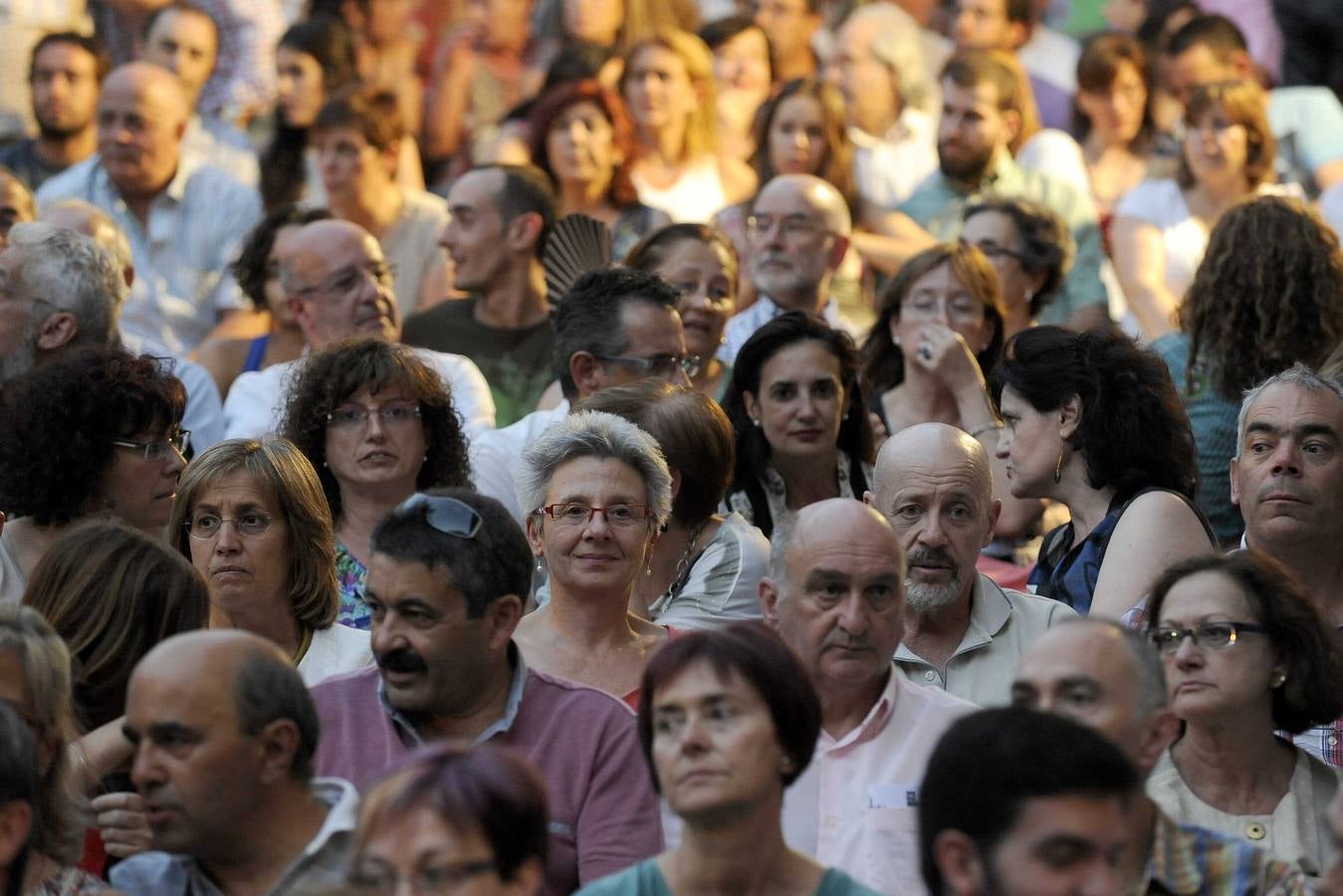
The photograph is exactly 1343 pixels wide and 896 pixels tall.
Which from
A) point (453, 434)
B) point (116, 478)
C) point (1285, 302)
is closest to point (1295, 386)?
point (1285, 302)

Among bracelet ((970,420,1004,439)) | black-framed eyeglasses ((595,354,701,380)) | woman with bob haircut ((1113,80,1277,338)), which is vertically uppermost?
woman with bob haircut ((1113,80,1277,338))

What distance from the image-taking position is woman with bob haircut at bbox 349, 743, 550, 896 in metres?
4.12

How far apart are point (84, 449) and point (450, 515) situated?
160 centimetres

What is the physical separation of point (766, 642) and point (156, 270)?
5636mm

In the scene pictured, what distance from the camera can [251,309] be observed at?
9352 millimetres

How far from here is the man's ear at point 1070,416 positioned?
21.8ft

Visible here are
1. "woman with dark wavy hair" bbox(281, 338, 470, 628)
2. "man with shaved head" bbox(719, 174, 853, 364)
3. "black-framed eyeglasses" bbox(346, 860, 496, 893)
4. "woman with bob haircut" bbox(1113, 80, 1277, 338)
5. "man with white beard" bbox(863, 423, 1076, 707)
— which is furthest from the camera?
"woman with bob haircut" bbox(1113, 80, 1277, 338)

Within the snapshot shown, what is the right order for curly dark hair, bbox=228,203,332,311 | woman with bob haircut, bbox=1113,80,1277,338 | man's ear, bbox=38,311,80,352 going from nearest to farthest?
man's ear, bbox=38,311,80,352 < curly dark hair, bbox=228,203,332,311 < woman with bob haircut, bbox=1113,80,1277,338

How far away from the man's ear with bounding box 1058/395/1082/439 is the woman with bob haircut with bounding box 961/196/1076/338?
208 centimetres

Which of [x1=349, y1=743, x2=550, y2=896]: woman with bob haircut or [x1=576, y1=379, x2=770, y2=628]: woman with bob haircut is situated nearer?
[x1=349, y1=743, x2=550, y2=896]: woman with bob haircut

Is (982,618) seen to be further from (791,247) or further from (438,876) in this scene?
(791,247)

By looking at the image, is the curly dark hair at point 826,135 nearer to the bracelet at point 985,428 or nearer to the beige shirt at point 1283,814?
the bracelet at point 985,428

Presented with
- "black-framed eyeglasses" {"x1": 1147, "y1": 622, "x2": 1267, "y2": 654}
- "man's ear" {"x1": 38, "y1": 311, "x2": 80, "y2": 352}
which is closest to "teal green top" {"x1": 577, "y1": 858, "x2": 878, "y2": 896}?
"black-framed eyeglasses" {"x1": 1147, "y1": 622, "x2": 1267, "y2": 654}

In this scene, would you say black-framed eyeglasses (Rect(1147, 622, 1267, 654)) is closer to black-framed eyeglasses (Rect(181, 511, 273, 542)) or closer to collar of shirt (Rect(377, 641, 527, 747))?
collar of shirt (Rect(377, 641, 527, 747))
